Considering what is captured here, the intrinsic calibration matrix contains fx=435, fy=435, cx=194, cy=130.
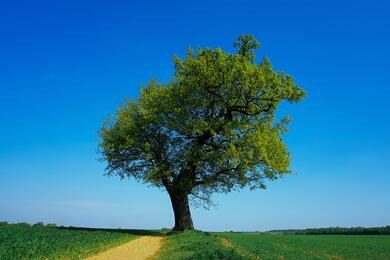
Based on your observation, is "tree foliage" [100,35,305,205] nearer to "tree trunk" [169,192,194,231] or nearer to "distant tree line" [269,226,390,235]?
"tree trunk" [169,192,194,231]

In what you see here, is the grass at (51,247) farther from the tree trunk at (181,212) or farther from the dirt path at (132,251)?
the tree trunk at (181,212)

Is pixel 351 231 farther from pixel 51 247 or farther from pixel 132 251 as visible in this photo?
pixel 51 247

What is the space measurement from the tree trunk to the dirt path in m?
9.52

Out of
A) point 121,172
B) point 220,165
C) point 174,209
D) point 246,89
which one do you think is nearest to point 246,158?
point 220,165

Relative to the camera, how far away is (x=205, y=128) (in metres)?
41.7

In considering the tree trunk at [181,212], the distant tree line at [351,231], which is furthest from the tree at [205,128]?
the distant tree line at [351,231]

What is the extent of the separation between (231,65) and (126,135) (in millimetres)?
12796

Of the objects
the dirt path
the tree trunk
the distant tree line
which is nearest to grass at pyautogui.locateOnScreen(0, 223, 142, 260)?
the dirt path

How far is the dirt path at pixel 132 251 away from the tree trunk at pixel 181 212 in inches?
375

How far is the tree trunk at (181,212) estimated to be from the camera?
44938mm

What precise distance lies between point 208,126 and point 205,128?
542 mm

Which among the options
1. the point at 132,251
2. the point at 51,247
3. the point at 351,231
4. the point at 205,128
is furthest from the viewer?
the point at 351,231

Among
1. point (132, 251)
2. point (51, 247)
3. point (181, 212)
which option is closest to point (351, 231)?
point (181, 212)

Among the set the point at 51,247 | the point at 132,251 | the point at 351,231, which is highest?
the point at 351,231
